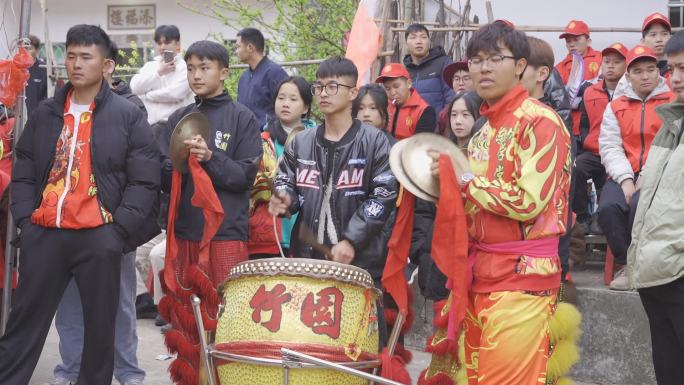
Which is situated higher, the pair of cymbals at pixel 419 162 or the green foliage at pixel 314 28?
the green foliage at pixel 314 28

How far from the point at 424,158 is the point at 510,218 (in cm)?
44

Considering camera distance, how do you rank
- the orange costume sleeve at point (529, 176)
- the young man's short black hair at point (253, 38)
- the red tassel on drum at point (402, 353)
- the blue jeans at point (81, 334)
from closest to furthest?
the orange costume sleeve at point (529, 176)
the red tassel on drum at point (402, 353)
the blue jeans at point (81, 334)
the young man's short black hair at point (253, 38)

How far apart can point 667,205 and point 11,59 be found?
3.80 m

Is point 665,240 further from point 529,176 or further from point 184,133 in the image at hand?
point 184,133

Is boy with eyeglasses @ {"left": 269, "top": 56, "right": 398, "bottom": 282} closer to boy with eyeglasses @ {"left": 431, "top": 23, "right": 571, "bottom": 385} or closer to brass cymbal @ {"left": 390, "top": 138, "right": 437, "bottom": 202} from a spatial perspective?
brass cymbal @ {"left": 390, "top": 138, "right": 437, "bottom": 202}

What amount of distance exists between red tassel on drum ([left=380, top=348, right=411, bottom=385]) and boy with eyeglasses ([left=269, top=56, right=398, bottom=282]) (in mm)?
602

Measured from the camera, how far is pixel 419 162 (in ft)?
13.8

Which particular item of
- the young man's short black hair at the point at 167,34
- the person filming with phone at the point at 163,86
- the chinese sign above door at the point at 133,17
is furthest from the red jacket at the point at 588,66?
the chinese sign above door at the point at 133,17

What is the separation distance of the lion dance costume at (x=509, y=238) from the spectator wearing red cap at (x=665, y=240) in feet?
1.38

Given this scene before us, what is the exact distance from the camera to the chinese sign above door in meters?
22.0

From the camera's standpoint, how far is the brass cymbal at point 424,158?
13.8ft

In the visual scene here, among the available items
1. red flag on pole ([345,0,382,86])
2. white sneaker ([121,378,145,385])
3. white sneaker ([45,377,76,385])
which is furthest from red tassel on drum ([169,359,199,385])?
red flag on pole ([345,0,382,86])

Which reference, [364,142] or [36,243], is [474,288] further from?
[36,243]

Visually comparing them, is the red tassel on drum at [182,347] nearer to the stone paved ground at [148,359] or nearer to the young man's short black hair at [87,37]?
the stone paved ground at [148,359]
